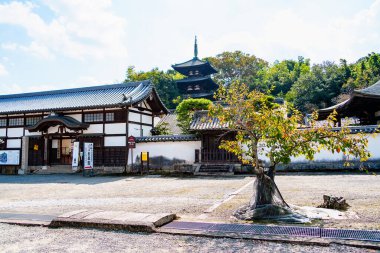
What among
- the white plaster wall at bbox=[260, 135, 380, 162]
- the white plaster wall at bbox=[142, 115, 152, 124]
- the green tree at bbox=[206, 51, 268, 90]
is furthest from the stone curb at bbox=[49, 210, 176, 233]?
the green tree at bbox=[206, 51, 268, 90]

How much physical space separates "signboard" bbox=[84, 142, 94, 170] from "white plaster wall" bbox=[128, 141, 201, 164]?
253 centimetres

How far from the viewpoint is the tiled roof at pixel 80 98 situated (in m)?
20.9

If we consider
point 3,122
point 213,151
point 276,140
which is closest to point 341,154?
point 213,151

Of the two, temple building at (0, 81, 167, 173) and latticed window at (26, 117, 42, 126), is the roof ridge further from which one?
latticed window at (26, 117, 42, 126)

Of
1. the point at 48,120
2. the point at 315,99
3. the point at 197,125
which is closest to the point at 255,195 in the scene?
the point at 197,125

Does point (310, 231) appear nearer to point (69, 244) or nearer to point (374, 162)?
point (69, 244)

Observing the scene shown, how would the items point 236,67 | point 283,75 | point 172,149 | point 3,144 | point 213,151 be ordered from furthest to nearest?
point 283,75
point 236,67
point 3,144
point 172,149
point 213,151

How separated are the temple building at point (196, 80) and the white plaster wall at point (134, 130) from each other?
20.8 meters

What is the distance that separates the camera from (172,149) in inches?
782

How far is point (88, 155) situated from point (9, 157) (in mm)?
8314

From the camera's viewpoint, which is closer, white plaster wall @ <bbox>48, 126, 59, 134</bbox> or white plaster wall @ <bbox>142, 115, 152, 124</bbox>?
white plaster wall @ <bbox>48, 126, 59, 134</bbox>

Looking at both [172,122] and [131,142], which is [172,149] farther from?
[172,122]

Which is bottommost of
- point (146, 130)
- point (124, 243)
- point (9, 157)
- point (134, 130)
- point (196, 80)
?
point (124, 243)

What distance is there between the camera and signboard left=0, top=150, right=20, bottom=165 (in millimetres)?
22770
